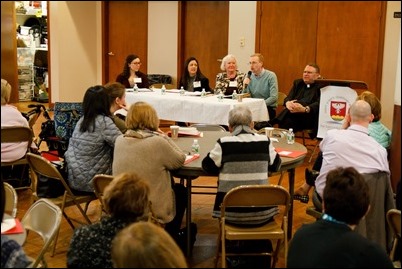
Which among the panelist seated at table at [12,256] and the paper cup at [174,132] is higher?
the paper cup at [174,132]

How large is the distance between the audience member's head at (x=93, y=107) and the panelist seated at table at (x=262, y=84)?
3.53m

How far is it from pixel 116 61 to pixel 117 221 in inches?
324

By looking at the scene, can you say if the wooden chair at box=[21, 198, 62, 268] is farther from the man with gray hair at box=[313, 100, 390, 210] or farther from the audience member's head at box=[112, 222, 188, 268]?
the man with gray hair at box=[313, 100, 390, 210]

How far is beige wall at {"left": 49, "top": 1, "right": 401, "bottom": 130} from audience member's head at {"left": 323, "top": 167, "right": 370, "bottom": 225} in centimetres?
442

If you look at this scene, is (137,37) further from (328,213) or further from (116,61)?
(328,213)

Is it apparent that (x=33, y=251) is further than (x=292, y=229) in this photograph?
No

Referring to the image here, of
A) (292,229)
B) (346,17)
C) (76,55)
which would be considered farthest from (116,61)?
(292,229)

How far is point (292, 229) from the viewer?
4836 millimetres

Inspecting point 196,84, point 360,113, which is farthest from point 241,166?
point 196,84

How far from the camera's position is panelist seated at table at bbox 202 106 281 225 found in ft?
12.3

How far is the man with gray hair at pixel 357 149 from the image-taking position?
3.79 meters

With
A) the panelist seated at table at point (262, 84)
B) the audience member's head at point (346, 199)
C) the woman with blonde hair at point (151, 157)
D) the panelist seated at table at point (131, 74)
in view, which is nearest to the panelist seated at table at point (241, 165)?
the woman with blonde hair at point (151, 157)

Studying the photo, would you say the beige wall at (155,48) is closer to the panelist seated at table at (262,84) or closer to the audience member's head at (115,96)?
the panelist seated at table at (262,84)

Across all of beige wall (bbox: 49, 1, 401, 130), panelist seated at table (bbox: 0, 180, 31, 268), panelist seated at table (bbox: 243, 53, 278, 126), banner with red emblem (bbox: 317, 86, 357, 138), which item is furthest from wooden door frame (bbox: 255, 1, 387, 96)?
panelist seated at table (bbox: 0, 180, 31, 268)
